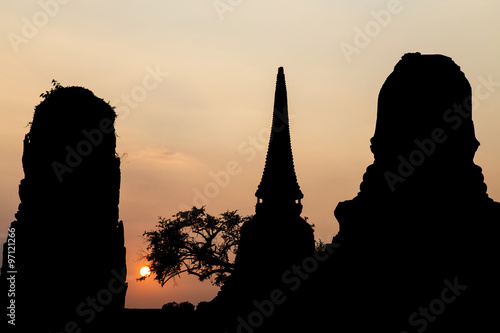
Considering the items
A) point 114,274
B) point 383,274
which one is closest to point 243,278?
point 114,274

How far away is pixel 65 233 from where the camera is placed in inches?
631

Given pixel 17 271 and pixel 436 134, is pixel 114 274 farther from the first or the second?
pixel 436 134

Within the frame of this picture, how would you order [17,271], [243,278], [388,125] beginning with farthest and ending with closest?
[243,278] < [17,271] < [388,125]

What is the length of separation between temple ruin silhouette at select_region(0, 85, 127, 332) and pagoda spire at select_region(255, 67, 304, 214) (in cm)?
1426

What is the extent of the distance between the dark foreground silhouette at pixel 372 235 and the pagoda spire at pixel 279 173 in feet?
39.1

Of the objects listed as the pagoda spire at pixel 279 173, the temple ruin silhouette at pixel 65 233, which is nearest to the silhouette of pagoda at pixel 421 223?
the temple ruin silhouette at pixel 65 233

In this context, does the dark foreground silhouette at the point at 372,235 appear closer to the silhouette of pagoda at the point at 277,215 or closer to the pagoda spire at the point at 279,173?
the silhouette of pagoda at the point at 277,215

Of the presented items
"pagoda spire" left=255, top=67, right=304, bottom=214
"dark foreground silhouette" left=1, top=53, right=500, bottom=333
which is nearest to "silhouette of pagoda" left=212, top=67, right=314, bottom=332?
"pagoda spire" left=255, top=67, right=304, bottom=214

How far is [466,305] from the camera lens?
42.8 feet

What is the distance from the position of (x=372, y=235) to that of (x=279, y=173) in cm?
1649

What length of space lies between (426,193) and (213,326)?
780 centimetres

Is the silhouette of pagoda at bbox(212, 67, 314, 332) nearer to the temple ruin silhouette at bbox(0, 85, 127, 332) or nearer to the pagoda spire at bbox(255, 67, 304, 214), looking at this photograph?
the pagoda spire at bbox(255, 67, 304, 214)

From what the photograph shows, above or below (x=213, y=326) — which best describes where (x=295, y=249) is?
above

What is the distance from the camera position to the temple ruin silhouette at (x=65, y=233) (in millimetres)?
15969
